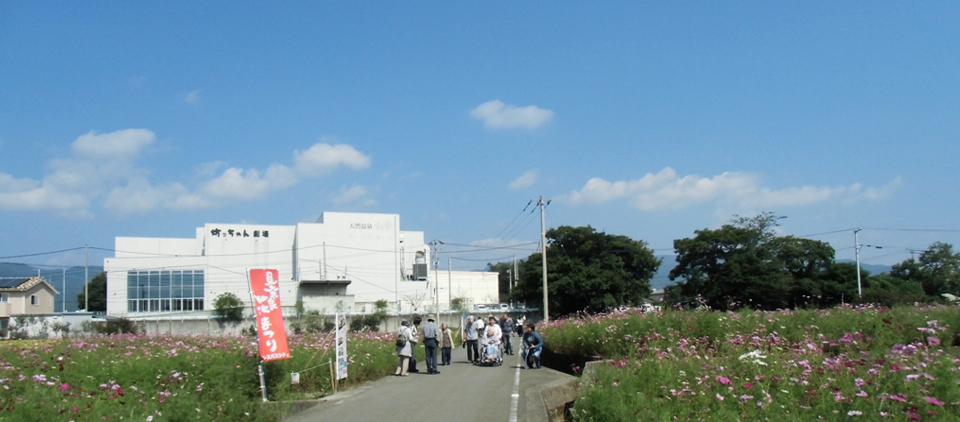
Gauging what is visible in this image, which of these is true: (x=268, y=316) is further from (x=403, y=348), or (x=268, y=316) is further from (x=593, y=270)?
(x=593, y=270)

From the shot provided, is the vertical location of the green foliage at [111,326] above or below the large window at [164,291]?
below

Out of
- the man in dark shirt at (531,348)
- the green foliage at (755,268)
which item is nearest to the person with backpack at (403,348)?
the man in dark shirt at (531,348)

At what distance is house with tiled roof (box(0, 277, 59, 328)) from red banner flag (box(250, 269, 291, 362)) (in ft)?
167

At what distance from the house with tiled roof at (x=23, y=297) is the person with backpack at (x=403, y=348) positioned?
48044 mm

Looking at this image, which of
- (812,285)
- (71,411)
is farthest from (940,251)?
(71,411)

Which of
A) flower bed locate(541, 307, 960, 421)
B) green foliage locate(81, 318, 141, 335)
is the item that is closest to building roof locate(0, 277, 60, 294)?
green foliage locate(81, 318, 141, 335)

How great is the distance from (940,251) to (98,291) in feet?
328

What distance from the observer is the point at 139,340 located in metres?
16.7

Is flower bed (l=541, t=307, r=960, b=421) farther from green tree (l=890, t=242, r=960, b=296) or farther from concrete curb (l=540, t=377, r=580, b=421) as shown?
green tree (l=890, t=242, r=960, b=296)

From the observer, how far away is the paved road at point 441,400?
10508 millimetres

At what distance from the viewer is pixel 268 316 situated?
12.4 metres

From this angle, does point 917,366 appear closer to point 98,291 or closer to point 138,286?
point 138,286

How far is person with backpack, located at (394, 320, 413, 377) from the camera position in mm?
17266

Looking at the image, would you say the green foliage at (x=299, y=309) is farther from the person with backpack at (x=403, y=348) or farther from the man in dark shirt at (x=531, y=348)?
the person with backpack at (x=403, y=348)
